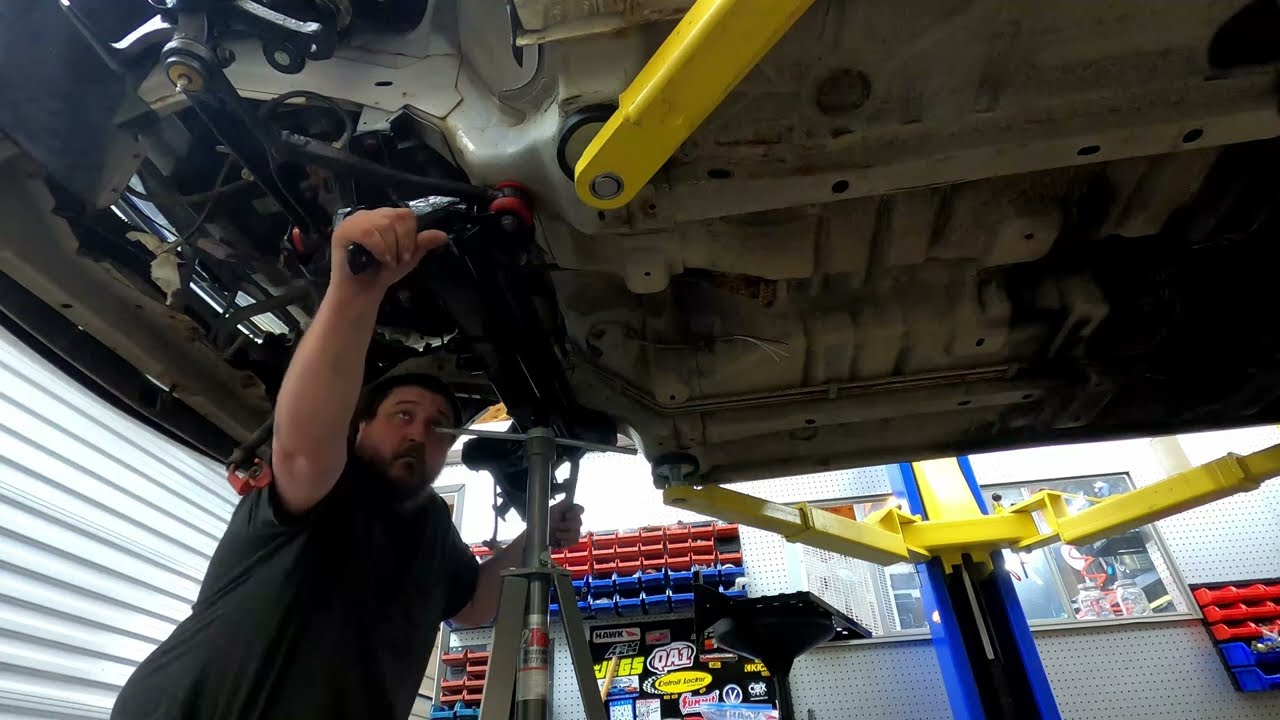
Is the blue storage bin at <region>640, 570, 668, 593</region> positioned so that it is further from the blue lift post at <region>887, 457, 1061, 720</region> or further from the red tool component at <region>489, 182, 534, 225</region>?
the red tool component at <region>489, 182, 534, 225</region>

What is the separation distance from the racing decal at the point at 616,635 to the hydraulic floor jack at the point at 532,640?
7.72 ft

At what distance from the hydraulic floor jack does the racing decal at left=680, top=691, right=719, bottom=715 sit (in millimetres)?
2265

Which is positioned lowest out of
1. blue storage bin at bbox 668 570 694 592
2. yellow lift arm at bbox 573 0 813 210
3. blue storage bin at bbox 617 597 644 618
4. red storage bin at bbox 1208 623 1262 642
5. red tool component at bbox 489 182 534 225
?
red storage bin at bbox 1208 623 1262 642

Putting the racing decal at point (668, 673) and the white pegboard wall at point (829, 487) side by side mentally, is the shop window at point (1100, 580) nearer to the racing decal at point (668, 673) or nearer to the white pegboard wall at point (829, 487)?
the white pegboard wall at point (829, 487)

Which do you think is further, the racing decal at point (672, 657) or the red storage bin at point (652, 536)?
the red storage bin at point (652, 536)

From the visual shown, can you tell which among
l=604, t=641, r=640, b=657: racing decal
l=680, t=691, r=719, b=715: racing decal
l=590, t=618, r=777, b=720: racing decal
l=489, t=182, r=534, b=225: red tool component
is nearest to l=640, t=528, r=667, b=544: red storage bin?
l=590, t=618, r=777, b=720: racing decal

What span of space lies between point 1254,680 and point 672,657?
2.73 metres

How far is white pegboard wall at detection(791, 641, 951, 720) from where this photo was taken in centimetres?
321

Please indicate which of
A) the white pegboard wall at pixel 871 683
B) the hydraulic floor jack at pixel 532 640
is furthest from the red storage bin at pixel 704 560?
the hydraulic floor jack at pixel 532 640

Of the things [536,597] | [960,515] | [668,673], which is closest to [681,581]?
[668,673]

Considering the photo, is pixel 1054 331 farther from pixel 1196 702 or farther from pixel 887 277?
pixel 1196 702

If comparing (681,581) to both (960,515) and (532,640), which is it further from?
(532,640)

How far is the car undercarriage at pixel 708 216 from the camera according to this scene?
104 cm

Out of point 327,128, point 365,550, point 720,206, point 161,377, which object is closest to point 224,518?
point 161,377
